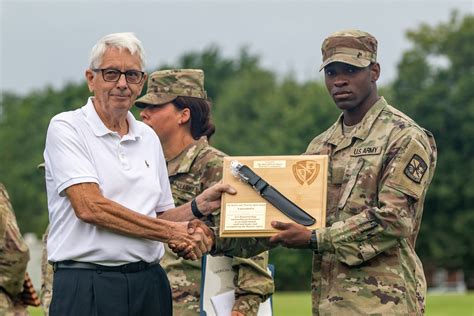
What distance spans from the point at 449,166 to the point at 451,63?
19.8 feet

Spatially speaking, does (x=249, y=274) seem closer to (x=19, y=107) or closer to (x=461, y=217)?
(x=461, y=217)

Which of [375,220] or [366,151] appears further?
[366,151]

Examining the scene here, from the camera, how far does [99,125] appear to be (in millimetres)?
6840

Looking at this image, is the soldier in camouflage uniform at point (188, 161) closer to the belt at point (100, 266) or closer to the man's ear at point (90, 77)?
the belt at point (100, 266)

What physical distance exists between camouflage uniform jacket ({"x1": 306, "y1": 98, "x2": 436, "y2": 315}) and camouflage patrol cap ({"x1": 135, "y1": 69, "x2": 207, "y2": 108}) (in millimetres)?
1887

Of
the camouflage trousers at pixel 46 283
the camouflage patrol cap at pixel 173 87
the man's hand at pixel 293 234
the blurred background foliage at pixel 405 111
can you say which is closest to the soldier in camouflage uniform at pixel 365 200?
the man's hand at pixel 293 234

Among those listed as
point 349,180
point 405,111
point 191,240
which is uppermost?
point 405,111

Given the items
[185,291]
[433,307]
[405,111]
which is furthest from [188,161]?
[405,111]

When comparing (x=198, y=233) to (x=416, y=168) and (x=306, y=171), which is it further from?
(x=416, y=168)

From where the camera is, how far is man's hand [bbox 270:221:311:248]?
7.05m

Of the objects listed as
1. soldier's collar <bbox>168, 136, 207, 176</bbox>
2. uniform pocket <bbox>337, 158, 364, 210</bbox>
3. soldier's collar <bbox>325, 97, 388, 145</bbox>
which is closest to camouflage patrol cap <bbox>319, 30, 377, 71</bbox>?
soldier's collar <bbox>325, 97, 388, 145</bbox>

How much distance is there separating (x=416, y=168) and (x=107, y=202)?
1.89m

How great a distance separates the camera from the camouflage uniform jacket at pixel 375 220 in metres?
7.11

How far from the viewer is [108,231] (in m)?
6.66
